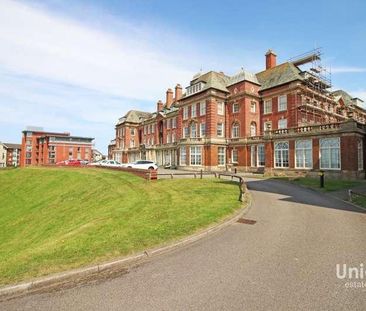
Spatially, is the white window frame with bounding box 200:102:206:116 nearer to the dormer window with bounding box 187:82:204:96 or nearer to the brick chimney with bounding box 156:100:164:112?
the dormer window with bounding box 187:82:204:96

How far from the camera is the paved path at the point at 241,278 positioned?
15.3 ft

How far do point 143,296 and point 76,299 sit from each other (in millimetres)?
1283

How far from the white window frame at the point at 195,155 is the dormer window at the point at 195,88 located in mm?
10347

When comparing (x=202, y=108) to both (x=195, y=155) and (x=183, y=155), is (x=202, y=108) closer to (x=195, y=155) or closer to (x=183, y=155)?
(x=195, y=155)

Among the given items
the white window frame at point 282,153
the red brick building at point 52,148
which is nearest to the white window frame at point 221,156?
the white window frame at point 282,153

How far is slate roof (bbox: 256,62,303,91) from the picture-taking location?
1507 inches

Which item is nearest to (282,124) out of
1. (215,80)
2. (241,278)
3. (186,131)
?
(215,80)

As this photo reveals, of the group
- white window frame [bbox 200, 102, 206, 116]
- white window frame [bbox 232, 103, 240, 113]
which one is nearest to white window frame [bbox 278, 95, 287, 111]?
white window frame [bbox 232, 103, 240, 113]

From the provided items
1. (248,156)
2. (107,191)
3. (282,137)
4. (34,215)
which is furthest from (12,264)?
(248,156)

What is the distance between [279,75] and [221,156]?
1591cm

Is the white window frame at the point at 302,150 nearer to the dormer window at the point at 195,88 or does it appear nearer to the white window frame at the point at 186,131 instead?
the dormer window at the point at 195,88

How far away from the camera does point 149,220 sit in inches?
403

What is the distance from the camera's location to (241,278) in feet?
18.3

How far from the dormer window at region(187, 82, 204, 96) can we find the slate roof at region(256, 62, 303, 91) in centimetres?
1009
